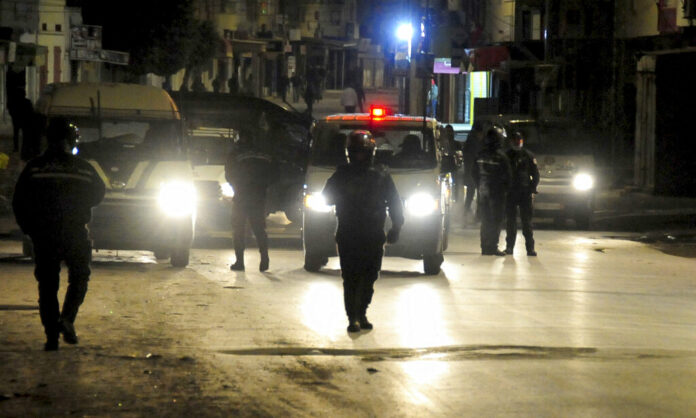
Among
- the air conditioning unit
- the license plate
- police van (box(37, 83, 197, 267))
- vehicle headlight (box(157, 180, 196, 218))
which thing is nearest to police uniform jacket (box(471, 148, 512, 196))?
police van (box(37, 83, 197, 267))

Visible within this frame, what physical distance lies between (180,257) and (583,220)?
10168mm

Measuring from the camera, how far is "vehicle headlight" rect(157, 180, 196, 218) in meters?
17.2

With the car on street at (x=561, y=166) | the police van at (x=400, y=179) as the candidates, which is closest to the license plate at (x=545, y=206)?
the car on street at (x=561, y=166)

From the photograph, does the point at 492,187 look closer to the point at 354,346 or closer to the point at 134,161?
the point at 134,161

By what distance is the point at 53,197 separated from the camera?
1060cm

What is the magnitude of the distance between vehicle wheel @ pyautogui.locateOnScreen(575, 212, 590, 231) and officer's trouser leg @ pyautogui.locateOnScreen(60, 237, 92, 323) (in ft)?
51.0

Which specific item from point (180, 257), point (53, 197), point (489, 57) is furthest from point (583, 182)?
point (489, 57)

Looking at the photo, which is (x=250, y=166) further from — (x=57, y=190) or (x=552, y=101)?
(x=552, y=101)

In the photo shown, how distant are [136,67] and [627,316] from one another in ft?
172

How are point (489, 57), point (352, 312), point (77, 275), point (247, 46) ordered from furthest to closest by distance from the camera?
point (247, 46), point (489, 57), point (352, 312), point (77, 275)

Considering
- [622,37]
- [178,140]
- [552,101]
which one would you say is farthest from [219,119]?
[552,101]

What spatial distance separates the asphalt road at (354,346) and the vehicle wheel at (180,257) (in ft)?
0.45

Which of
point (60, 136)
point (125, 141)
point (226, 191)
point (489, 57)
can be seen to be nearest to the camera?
point (60, 136)

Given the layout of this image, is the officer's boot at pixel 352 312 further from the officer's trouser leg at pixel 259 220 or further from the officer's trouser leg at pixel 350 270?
the officer's trouser leg at pixel 259 220
